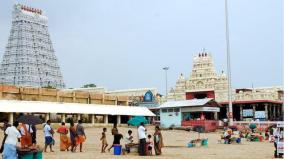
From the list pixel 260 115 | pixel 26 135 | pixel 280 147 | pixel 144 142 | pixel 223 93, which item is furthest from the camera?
pixel 223 93

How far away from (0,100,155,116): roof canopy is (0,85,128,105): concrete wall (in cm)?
130

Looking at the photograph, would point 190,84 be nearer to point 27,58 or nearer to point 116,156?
point 27,58

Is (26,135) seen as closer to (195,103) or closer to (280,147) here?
(280,147)

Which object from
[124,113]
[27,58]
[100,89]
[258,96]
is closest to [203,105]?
[124,113]

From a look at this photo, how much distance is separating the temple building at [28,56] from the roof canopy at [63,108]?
4637 centimetres

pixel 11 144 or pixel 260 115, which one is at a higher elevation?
pixel 260 115

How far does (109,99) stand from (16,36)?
52202 mm

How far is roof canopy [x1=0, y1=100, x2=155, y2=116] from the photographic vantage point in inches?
1566

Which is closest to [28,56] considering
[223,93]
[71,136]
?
[223,93]

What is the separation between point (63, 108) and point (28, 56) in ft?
185

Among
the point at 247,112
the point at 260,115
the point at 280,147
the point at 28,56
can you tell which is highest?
the point at 28,56

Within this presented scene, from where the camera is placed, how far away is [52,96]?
154 feet

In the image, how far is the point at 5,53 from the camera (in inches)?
3971

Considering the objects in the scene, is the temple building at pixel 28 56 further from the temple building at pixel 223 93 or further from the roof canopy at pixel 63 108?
the roof canopy at pixel 63 108
